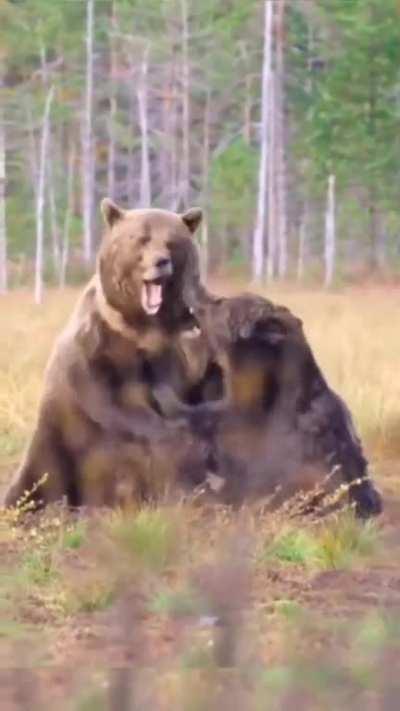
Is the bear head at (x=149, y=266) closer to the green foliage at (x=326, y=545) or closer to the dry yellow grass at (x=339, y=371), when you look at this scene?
the green foliage at (x=326, y=545)

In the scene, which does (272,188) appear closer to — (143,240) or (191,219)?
(191,219)

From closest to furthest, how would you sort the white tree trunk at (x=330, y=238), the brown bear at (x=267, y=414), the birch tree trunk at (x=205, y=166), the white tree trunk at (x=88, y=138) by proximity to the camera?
the brown bear at (x=267, y=414) → the white tree trunk at (x=88, y=138) → the white tree trunk at (x=330, y=238) → the birch tree trunk at (x=205, y=166)

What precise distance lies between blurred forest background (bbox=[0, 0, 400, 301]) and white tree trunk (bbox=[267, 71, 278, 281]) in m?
0.08

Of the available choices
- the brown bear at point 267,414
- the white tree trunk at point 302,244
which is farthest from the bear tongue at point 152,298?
the white tree trunk at point 302,244

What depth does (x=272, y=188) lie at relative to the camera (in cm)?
4488

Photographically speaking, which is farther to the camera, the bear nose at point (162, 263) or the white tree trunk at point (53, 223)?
the white tree trunk at point (53, 223)

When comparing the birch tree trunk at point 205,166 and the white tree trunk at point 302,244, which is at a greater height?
the birch tree trunk at point 205,166

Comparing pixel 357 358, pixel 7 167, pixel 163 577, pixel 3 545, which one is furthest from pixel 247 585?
pixel 7 167

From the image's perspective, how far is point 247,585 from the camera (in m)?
2.71

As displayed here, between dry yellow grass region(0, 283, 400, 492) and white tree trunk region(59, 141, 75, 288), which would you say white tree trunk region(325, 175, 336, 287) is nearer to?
white tree trunk region(59, 141, 75, 288)

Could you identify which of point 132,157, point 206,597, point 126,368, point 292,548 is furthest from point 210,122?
point 206,597

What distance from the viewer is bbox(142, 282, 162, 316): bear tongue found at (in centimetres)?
820

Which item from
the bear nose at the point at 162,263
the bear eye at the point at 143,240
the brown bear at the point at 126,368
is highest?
the bear eye at the point at 143,240

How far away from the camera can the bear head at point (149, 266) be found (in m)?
8.22
